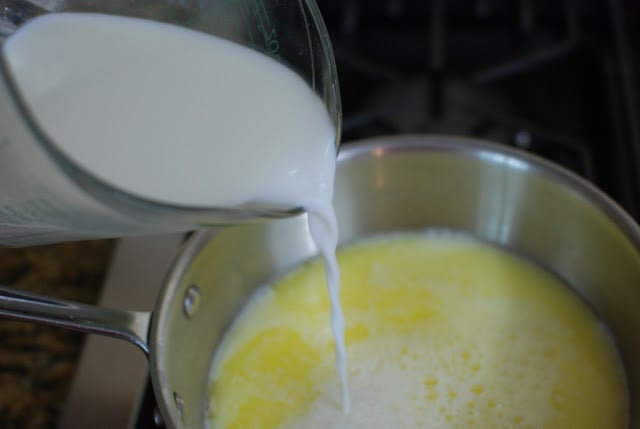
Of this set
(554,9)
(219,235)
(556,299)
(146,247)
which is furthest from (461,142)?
(554,9)

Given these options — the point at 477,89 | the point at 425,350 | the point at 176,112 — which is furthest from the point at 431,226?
the point at 176,112

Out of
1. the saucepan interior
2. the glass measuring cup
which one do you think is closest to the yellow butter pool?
the saucepan interior

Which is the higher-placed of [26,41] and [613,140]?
[26,41]

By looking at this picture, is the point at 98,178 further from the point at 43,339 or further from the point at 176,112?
the point at 43,339

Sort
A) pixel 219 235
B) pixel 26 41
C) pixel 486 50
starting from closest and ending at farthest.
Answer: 1. pixel 26 41
2. pixel 219 235
3. pixel 486 50

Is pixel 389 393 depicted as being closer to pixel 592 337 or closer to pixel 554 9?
pixel 592 337

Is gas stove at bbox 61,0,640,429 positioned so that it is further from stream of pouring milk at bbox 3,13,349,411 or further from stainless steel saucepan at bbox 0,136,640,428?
stream of pouring milk at bbox 3,13,349,411

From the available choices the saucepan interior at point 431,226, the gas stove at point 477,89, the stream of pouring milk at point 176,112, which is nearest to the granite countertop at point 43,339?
the gas stove at point 477,89
